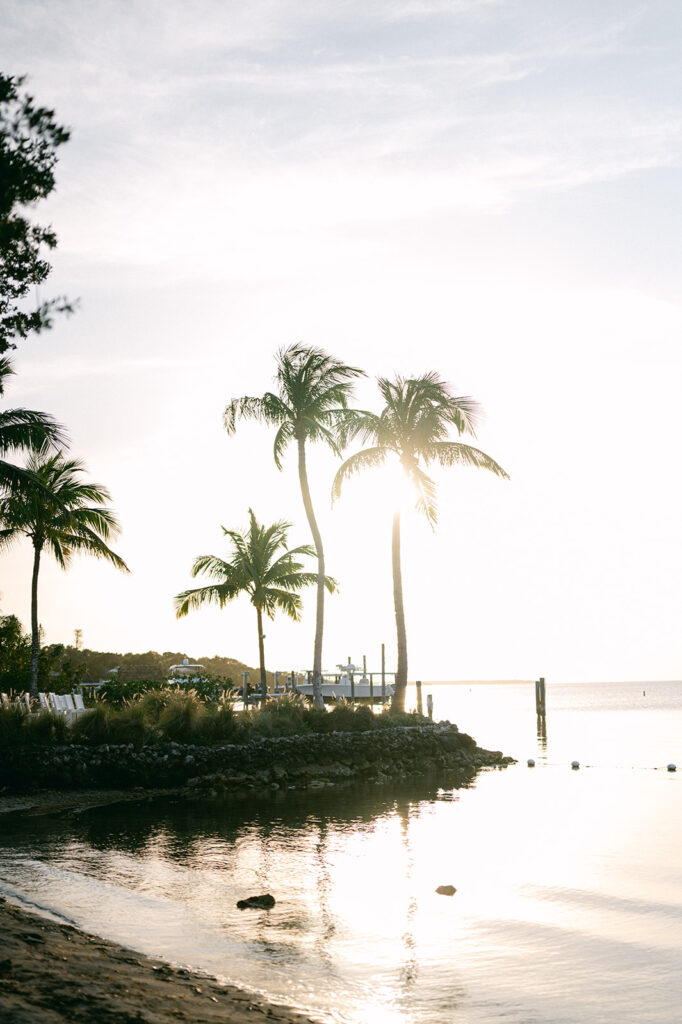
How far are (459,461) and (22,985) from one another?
28.9 m

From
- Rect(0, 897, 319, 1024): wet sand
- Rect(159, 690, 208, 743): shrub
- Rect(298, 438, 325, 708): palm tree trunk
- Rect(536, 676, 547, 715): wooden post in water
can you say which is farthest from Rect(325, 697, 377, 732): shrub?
Rect(536, 676, 547, 715): wooden post in water

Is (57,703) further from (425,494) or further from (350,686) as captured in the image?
(350,686)

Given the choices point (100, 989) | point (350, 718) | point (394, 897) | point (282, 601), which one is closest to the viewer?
point (100, 989)

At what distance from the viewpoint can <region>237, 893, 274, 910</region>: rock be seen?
38.0 feet

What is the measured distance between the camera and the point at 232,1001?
6.92m

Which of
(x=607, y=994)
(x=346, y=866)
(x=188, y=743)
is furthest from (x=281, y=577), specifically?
(x=607, y=994)

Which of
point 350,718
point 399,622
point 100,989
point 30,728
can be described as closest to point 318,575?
point 399,622

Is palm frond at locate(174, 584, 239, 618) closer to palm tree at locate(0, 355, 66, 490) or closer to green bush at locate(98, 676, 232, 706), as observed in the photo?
green bush at locate(98, 676, 232, 706)

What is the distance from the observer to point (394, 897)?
12414 mm

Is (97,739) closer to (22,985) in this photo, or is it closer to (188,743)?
(188,743)

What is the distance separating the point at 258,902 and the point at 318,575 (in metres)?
21.5

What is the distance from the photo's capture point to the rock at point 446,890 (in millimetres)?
12578

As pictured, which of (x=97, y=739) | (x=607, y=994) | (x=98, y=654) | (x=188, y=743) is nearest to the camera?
(x=607, y=994)

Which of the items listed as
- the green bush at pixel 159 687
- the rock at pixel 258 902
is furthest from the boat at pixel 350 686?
the rock at pixel 258 902
